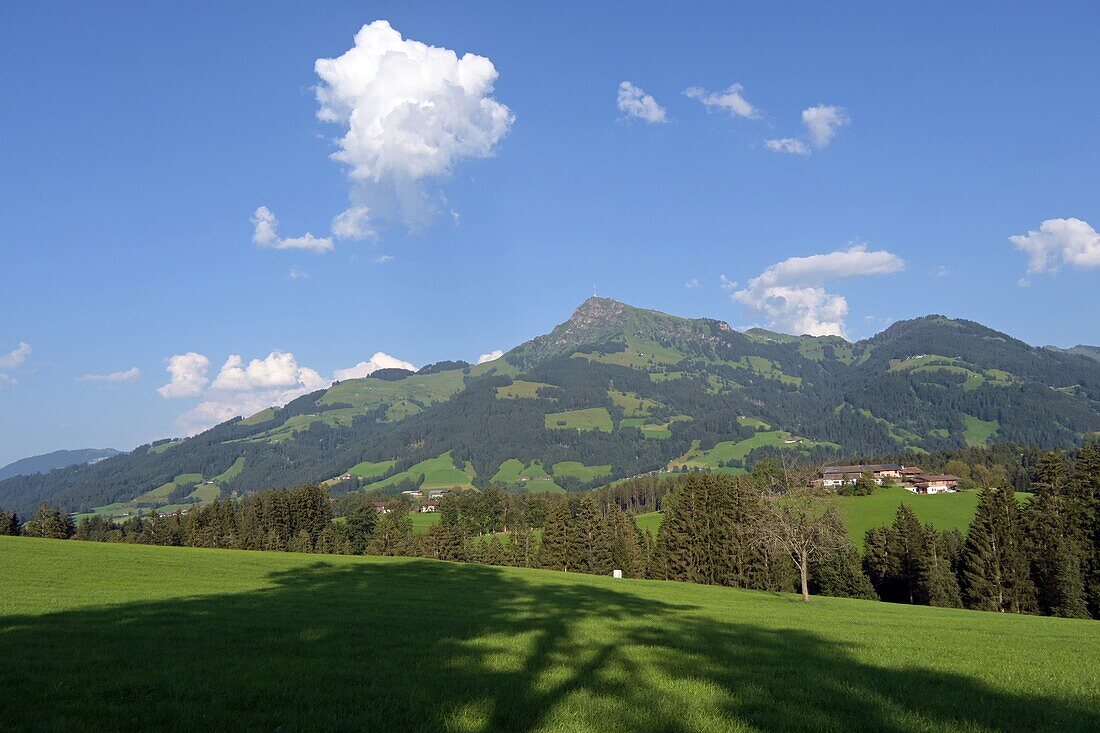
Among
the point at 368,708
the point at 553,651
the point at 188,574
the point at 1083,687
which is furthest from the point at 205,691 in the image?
the point at 188,574

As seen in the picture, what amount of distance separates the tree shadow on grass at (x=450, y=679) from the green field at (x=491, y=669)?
0.05 m

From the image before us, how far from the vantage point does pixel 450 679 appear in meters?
11.0

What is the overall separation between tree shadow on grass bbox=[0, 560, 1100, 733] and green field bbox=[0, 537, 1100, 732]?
2.0 inches

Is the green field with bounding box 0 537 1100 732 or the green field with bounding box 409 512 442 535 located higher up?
the green field with bounding box 0 537 1100 732

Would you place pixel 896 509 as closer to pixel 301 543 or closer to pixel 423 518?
pixel 301 543

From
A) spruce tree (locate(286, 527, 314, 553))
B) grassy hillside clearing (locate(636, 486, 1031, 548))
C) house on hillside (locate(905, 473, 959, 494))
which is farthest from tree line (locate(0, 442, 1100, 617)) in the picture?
house on hillside (locate(905, 473, 959, 494))

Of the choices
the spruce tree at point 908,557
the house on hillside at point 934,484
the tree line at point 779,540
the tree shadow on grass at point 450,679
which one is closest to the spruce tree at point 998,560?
the tree line at point 779,540

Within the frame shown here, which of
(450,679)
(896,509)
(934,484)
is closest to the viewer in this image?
(450,679)

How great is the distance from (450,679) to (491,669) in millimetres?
1357

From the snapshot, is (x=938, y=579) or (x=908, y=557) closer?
(x=938, y=579)

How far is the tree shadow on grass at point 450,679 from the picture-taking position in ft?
27.8

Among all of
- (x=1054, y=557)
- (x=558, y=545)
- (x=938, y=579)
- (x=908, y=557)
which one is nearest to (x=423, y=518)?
(x=558, y=545)

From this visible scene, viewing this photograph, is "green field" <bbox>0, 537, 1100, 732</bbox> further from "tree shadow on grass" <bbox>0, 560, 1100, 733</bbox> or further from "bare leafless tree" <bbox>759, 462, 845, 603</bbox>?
"bare leafless tree" <bbox>759, 462, 845, 603</bbox>

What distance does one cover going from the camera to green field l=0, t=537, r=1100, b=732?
8594 mm
